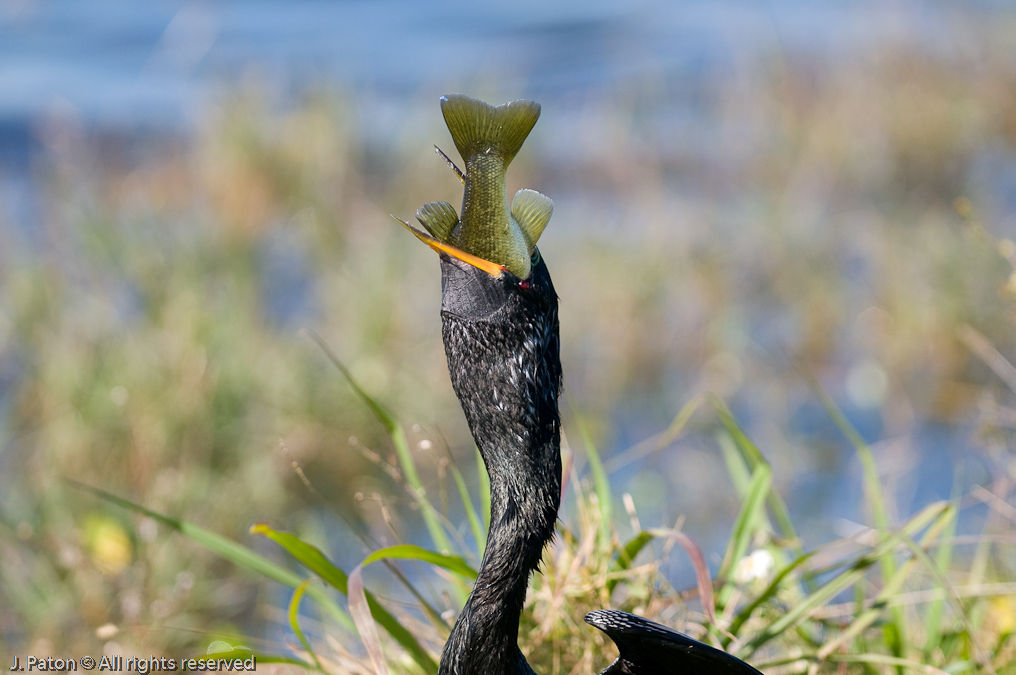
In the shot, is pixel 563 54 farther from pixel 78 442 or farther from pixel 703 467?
pixel 78 442

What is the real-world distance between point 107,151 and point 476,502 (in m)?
5.11

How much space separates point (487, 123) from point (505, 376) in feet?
1.21

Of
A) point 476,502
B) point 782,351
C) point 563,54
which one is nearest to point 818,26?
point 563,54

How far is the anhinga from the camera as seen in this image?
135 cm

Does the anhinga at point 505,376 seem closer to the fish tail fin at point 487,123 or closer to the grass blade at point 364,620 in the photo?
the fish tail fin at point 487,123

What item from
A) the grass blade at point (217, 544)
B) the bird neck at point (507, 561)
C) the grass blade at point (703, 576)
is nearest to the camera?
the bird neck at point (507, 561)

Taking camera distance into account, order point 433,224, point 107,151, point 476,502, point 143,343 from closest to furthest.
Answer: point 433,224, point 143,343, point 476,502, point 107,151

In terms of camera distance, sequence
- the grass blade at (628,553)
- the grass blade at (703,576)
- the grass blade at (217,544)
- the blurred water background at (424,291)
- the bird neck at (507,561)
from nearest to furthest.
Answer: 1. the bird neck at (507,561)
2. the grass blade at (703,576)
3. the grass blade at (217,544)
4. the grass blade at (628,553)
5. the blurred water background at (424,291)

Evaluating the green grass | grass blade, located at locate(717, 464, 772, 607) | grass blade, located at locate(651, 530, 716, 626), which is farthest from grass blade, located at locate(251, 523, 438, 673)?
grass blade, located at locate(717, 464, 772, 607)

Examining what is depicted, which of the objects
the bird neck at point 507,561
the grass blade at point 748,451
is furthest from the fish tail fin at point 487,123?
the grass blade at point 748,451

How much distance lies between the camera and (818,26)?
37.0 ft

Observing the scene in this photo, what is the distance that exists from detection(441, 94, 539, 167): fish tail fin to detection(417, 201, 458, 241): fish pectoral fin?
79 mm

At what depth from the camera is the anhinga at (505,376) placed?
135cm

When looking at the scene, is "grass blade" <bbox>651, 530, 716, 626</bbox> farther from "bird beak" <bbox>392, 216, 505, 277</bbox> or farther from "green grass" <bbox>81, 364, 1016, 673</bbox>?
"bird beak" <bbox>392, 216, 505, 277</bbox>
